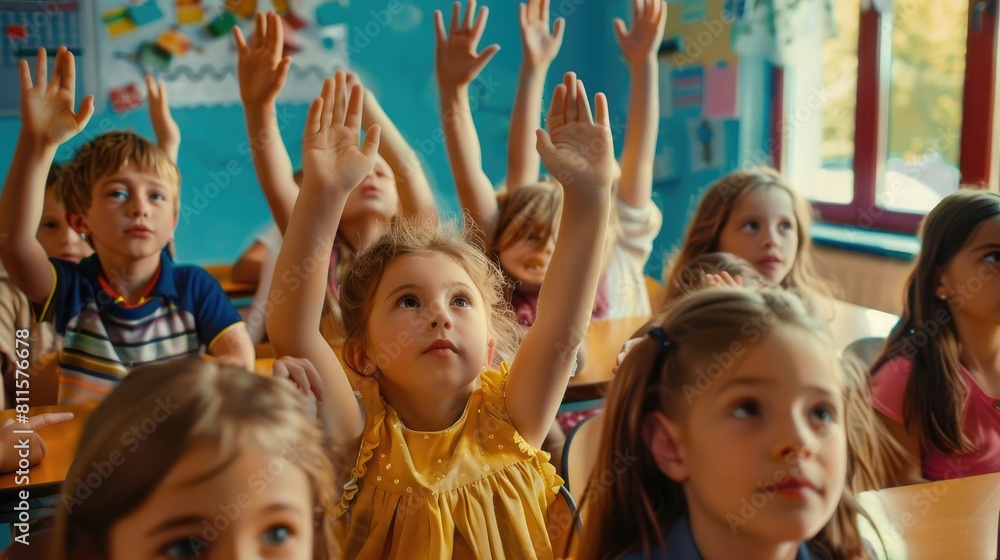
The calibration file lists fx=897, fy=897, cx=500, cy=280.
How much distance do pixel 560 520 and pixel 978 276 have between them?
103 cm

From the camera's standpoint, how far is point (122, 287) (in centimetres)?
216

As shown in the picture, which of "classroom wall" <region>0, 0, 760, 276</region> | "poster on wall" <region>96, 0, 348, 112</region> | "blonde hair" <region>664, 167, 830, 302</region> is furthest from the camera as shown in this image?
"classroom wall" <region>0, 0, 760, 276</region>

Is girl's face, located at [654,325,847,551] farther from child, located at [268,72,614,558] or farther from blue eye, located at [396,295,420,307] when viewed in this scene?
blue eye, located at [396,295,420,307]

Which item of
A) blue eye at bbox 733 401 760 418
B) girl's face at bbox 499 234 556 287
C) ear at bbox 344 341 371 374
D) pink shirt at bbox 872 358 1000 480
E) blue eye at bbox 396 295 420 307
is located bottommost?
pink shirt at bbox 872 358 1000 480

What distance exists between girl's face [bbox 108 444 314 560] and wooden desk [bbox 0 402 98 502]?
548mm

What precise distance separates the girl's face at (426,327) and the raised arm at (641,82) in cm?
149

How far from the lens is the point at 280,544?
0.87 m

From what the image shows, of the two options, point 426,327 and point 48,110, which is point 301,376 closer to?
point 426,327

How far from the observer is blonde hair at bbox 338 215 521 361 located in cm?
146

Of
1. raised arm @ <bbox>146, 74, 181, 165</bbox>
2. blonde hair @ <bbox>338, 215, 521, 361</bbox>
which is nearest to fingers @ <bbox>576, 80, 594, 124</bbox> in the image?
blonde hair @ <bbox>338, 215, 521, 361</bbox>

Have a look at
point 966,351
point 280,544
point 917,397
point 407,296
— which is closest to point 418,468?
point 407,296

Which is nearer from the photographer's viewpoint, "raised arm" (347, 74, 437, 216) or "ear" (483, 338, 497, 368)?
"ear" (483, 338, 497, 368)

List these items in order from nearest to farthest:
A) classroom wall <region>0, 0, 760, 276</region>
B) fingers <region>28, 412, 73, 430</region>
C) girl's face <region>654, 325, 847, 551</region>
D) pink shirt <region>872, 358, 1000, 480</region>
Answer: girl's face <region>654, 325, 847, 551</region>
fingers <region>28, 412, 73, 430</region>
pink shirt <region>872, 358, 1000, 480</region>
classroom wall <region>0, 0, 760, 276</region>

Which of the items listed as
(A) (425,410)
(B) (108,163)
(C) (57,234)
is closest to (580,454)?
Answer: (A) (425,410)
